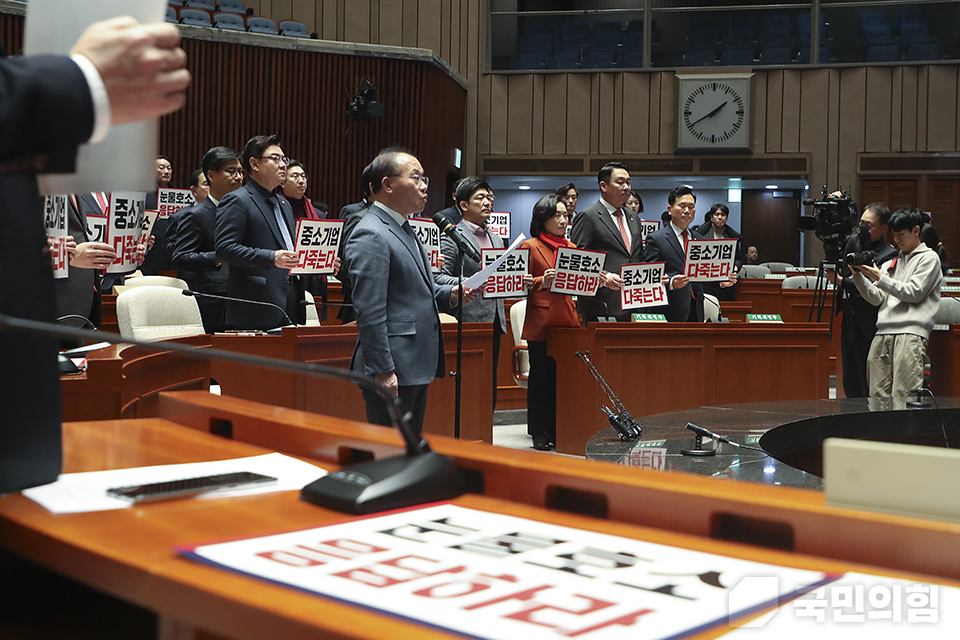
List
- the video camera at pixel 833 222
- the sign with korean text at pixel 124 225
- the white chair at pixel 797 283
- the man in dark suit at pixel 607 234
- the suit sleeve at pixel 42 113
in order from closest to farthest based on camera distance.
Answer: the suit sleeve at pixel 42 113, the sign with korean text at pixel 124 225, the video camera at pixel 833 222, the man in dark suit at pixel 607 234, the white chair at pixel 797 283

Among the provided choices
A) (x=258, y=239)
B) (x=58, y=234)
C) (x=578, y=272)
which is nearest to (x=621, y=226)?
(x=578, y=272)

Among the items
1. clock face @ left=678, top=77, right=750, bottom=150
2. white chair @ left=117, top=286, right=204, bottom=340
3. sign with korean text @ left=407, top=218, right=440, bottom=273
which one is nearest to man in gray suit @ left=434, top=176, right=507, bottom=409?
sign with korean text @ left=407, top=218, right=440, bottom=273

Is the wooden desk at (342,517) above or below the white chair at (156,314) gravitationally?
below

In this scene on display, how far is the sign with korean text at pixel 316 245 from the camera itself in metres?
3.98

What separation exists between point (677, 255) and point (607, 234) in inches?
17.9

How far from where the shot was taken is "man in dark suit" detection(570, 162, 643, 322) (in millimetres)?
5336

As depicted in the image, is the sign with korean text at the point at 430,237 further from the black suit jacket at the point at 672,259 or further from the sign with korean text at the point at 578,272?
the black suit jacket at the point at 672,259

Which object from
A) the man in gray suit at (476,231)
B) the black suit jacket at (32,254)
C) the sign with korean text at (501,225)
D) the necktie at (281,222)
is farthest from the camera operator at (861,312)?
the black suit jacket at (32,254)

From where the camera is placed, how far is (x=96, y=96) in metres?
0.87

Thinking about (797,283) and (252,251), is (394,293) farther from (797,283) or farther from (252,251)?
(797,283)

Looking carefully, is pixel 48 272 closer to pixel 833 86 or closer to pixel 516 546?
pixel 516 546

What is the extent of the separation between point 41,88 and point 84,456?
57 cm

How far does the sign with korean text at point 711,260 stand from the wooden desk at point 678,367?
0.29 m


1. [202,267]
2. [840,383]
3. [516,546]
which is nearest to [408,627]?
[516,546]
